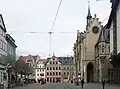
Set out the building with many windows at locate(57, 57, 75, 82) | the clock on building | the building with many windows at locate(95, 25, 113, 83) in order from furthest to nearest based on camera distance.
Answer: the building with many windows at locate(57, 57, 75, 82) → the clock on building → the building with many windows at locate(95, 25, 113, 83)

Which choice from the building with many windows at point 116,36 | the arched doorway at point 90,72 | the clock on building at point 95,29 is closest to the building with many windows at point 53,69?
the arched doorway at point 90,72

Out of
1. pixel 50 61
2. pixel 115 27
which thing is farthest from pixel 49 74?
pixel 115 27

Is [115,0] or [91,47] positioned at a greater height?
[115,0]

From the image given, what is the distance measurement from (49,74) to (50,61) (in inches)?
277

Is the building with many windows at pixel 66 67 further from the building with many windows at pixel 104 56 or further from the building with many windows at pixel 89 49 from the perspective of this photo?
the building with many windows at pixel 104 56

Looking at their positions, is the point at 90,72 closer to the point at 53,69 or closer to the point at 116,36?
the point at 116,36

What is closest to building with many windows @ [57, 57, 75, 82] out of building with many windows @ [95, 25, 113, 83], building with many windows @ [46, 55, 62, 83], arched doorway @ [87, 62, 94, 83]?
building with many windows @ [46, 55, 62, 83]

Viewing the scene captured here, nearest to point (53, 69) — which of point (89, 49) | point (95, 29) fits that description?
point (89, 49)

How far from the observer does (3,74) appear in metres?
79.9

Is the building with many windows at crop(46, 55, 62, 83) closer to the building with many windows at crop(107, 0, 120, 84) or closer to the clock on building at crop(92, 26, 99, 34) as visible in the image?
the clock on building at crop(92, 26, 99, 34)

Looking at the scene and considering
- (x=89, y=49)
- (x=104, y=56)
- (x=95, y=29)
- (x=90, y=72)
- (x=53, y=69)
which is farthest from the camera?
(x=53, y=69)

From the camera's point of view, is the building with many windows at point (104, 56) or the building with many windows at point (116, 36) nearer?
the building with many windows at point (116, 36)

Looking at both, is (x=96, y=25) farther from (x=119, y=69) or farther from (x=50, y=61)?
(x=50, y=61)

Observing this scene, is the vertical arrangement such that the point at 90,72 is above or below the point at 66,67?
below
